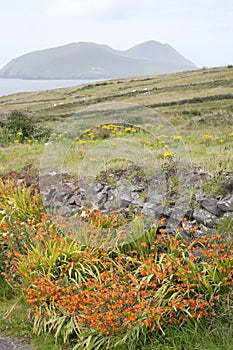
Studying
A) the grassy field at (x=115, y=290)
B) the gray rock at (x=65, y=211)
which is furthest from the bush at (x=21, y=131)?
the grassy field at (x=115, y=290)

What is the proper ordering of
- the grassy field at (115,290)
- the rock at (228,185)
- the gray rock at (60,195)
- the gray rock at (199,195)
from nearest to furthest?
the grassy field at (115,290)
the gray rock at (199,195)
the rock at (228,185)
the gray rock at (60,195)

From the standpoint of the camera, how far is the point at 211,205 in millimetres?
5531

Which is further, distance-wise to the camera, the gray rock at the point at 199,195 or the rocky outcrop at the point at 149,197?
the gray rock at the point at 199,195

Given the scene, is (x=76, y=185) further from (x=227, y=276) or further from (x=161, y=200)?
(x=227, y=276)

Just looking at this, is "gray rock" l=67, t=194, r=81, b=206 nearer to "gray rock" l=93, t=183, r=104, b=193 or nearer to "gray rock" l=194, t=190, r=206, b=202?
"gray rock" l=93, t=183, r=104, b=193

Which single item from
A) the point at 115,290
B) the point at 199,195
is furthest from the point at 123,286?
the point at 199,195

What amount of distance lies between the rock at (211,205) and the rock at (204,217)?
5 centimetres

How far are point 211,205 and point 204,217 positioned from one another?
22 centimetres

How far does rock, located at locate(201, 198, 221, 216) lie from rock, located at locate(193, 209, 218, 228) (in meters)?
0.05

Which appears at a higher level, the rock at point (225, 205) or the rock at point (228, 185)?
the rock at point (228, 185)

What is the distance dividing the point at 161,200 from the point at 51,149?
188 inches

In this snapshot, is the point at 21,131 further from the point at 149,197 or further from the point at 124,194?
the point at 149,197

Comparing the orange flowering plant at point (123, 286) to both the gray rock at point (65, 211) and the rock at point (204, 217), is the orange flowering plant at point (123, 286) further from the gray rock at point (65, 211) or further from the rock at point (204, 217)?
the gray rock at point (65, 211)

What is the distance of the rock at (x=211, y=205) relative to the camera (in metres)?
5.49
